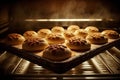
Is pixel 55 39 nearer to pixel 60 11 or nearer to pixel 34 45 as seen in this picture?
pixel 34 45

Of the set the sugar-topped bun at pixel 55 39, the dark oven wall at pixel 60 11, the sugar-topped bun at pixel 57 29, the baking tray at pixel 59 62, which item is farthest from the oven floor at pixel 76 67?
the sugar-topped bun at pixel 57 29

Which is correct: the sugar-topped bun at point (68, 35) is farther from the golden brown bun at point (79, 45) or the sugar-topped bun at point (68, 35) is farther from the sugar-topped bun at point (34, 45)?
the sugar-topped bun at point (34, 45)

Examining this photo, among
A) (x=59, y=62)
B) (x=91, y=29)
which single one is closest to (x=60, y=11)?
(x=91, y=29)

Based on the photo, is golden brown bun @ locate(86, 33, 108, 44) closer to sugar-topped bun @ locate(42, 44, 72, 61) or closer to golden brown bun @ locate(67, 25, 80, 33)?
golden brown bun @ locate(67, 25, 80, 33)

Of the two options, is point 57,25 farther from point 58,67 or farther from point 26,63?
point 58,67

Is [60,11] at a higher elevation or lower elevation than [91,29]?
higher
